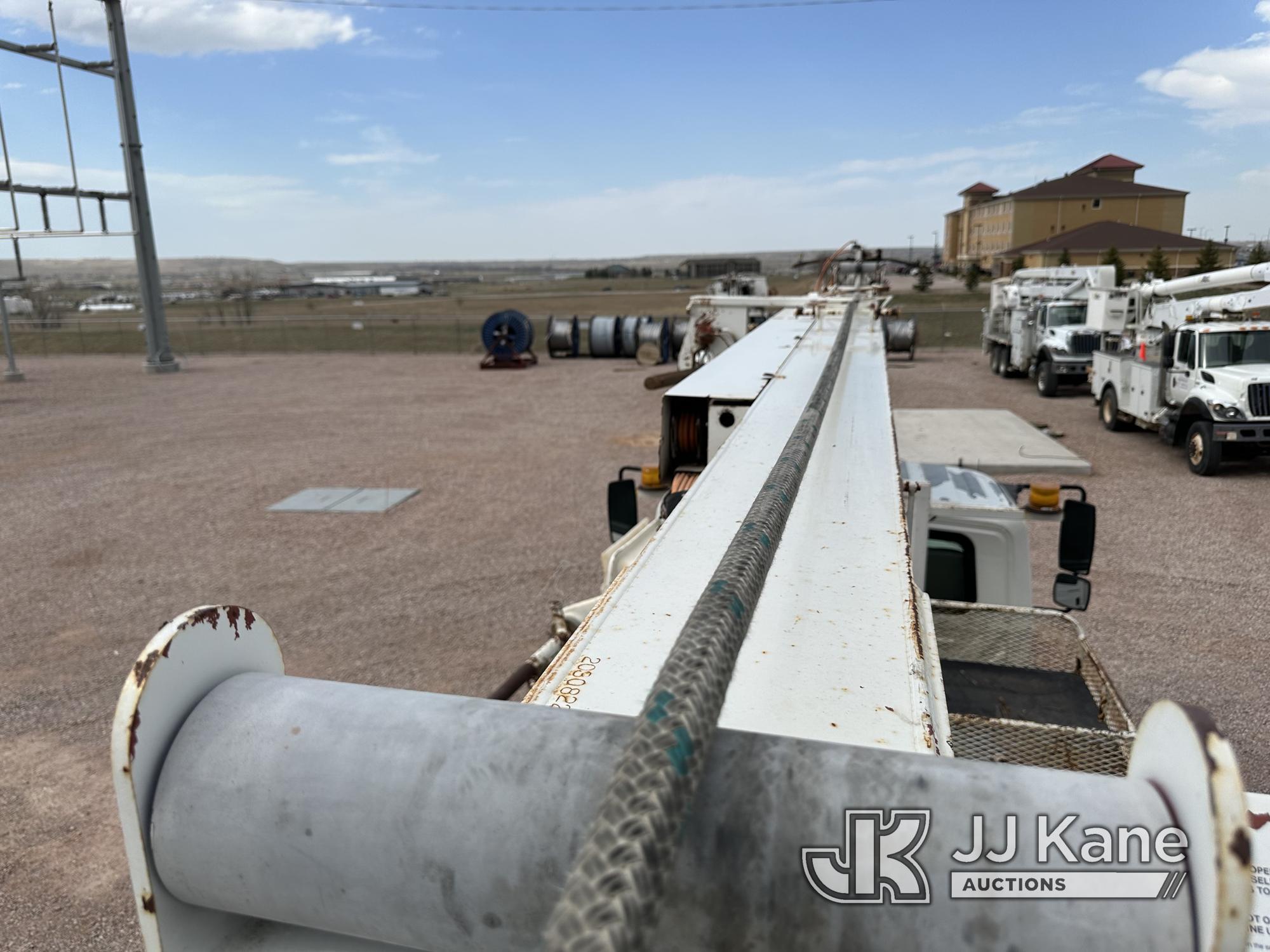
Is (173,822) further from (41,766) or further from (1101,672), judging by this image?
(41,766)

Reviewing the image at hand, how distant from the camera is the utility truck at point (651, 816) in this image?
843 millimetres

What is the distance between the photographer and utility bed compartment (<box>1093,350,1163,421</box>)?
Answer: 15523 mm

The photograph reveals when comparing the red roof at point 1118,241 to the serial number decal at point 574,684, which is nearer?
the serial number decal at point 574,684

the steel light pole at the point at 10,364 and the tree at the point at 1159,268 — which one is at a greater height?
the tree at the point at 1159,268

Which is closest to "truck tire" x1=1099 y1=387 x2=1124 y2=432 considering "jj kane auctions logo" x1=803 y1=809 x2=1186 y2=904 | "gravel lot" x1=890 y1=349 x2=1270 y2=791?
"gravel lot" x1=890 y1=349 x2=1270 y2=791

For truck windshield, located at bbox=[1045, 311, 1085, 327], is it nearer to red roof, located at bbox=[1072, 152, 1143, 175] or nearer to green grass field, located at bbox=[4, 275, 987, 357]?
green grass field, located at bbox=[4, 275, 987, 357]

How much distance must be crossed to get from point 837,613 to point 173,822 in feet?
3.86

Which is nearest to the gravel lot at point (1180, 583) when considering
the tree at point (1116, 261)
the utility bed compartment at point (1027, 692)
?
the utility bed compartment at point (1027, 692)

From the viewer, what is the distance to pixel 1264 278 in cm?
1294

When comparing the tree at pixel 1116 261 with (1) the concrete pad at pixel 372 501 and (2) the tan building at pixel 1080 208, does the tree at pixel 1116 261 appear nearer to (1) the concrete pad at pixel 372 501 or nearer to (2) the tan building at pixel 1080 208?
(2) the tan building at pixel 1080 208

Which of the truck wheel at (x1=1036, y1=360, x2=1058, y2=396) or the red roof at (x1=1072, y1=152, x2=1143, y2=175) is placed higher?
the red roof at (x1=1072, y1=152, x2=1143, y2=175)

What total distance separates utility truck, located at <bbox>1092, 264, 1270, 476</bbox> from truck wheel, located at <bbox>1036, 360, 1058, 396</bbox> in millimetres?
3734

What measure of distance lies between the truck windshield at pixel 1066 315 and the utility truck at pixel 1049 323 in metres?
0.02

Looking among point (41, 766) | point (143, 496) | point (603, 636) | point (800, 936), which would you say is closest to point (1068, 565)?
point (603, 636)
